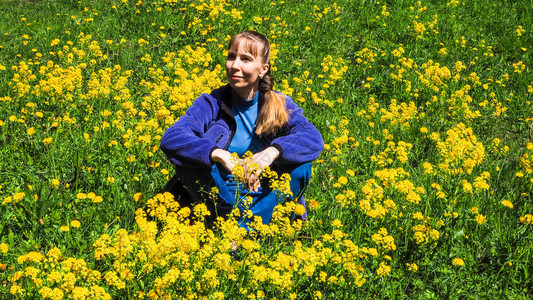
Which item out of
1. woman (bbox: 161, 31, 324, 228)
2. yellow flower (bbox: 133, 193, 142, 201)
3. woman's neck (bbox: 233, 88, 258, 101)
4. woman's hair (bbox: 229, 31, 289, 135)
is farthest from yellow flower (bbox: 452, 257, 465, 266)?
yellow flower (bbox: 133, 193, 142, 201)

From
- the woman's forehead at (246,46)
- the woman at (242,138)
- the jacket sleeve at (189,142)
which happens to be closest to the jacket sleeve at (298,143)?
the woman at (242,138)

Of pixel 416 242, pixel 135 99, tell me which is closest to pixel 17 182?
pixel 135 99

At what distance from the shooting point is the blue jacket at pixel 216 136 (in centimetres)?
290

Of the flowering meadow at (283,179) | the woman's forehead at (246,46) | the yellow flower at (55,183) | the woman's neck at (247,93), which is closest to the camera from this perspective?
the flowering meadow at (283,179)

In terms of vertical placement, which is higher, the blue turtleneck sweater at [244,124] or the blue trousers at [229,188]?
the blue turtleneck sweater at [244,124]

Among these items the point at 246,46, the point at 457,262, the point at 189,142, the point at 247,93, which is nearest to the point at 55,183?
the point at 189,142

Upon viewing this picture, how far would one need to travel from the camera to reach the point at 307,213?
3.61 metres

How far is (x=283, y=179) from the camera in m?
2.92

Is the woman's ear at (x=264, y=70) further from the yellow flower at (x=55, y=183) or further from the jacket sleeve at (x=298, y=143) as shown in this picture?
the yellow flower at (x=55, y=183)

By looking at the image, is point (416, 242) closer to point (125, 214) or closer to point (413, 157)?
point (413, 157)

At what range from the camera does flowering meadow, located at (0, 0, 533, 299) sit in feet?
8.29

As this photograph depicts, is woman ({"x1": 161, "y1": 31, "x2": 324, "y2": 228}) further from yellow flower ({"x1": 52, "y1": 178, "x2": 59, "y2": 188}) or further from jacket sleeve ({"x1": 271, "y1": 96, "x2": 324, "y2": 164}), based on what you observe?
yellow flower ({"x1": 52, "y1": 178, "x2": 59, "y2": 188})

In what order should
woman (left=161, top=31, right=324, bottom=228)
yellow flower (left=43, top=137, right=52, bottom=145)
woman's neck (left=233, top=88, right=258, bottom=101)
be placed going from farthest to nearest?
1. yellow flower (left=43, top=137, right=52, bottom=145)
2. woman's neck (left=233, top=88, right=258, bottom=101)
3. woman (left=161, top=31, right=324, bottom=228)

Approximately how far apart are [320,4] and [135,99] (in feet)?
14.3
